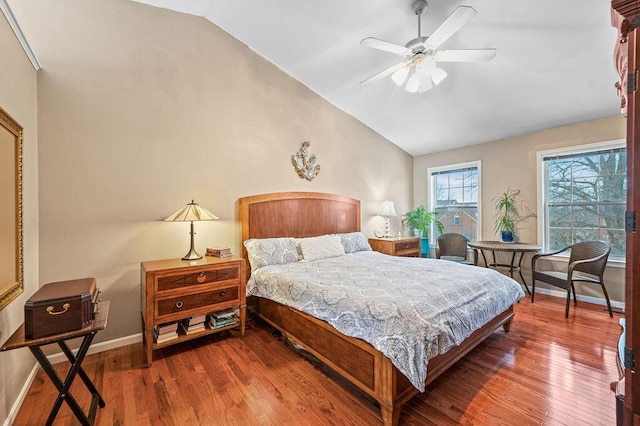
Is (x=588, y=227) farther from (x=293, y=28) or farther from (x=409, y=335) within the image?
(x=293, y=28)

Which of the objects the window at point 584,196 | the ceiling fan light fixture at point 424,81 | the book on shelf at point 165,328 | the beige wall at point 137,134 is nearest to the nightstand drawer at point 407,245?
the window at point 584,196

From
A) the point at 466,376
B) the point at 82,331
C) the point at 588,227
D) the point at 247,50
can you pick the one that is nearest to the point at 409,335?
the point at 466,376

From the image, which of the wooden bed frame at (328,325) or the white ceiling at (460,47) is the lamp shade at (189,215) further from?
the white ceiling at (460,47)

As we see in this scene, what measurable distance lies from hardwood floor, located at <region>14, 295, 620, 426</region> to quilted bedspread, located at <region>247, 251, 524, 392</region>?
1.34ft

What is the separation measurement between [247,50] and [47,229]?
2.84 m

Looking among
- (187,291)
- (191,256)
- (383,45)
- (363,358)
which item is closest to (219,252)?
(191,256)

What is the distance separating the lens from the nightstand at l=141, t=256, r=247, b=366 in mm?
2341

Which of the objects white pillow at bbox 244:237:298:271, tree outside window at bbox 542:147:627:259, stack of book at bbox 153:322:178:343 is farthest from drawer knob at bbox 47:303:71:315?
tree outside window at bbox 542:147:627:259

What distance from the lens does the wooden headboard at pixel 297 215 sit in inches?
136

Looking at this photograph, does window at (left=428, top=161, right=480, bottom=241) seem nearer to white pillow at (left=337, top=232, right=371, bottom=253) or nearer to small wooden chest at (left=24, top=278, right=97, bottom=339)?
white pillow at (left=337, top=232, right=371, bottom=253)

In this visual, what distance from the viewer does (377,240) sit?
4664 millimetres

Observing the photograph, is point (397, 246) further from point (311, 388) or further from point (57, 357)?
point (57, 357)

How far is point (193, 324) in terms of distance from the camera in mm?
2658

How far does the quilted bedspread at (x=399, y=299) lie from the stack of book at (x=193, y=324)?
0.55 meters
